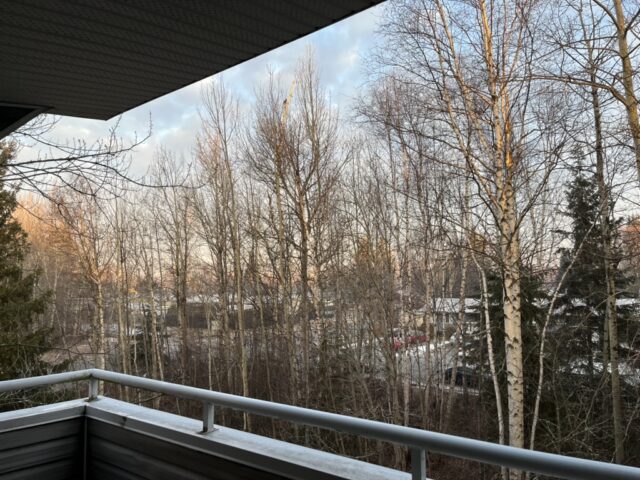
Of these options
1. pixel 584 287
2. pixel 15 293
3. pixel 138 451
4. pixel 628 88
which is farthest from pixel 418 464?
pixel 15 293

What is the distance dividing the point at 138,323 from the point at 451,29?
16294 millimetres

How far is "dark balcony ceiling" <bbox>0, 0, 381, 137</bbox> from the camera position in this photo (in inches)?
46.4

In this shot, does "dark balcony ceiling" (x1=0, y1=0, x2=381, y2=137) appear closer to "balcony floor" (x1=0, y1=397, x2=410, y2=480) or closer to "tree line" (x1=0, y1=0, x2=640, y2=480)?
"balcony floor" (x1=0, y1=397, x2=410, y2=480)

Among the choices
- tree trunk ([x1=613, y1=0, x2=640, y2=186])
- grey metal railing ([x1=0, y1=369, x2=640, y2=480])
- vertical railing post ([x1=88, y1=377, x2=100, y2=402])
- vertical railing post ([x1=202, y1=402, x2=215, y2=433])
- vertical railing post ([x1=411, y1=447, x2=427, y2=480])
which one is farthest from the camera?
tree trunk ([x1=613, y1=0, x2=640, y2=186])

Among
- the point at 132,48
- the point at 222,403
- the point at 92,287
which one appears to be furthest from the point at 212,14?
the point at 92,287

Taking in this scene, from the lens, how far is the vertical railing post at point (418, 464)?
1.06m

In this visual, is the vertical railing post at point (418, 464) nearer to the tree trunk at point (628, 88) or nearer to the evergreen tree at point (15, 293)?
the tree trunk at point (628, 88)

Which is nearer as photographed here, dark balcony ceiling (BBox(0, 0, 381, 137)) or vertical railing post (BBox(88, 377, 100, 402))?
dark balcony ceiling (BBox(0, 0, 381, 137))

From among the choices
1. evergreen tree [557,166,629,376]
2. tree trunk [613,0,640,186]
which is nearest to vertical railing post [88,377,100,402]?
tree trunk [613,0,640,186]

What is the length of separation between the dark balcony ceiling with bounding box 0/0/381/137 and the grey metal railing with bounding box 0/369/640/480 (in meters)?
1.07

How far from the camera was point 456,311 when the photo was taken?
10719 millimetres

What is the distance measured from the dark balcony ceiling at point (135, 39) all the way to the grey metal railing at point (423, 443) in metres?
1.07

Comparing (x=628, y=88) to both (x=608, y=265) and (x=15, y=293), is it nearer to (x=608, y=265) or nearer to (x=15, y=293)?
(x=608, y=265)

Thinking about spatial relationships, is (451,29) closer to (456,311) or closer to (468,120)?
(468,120)
